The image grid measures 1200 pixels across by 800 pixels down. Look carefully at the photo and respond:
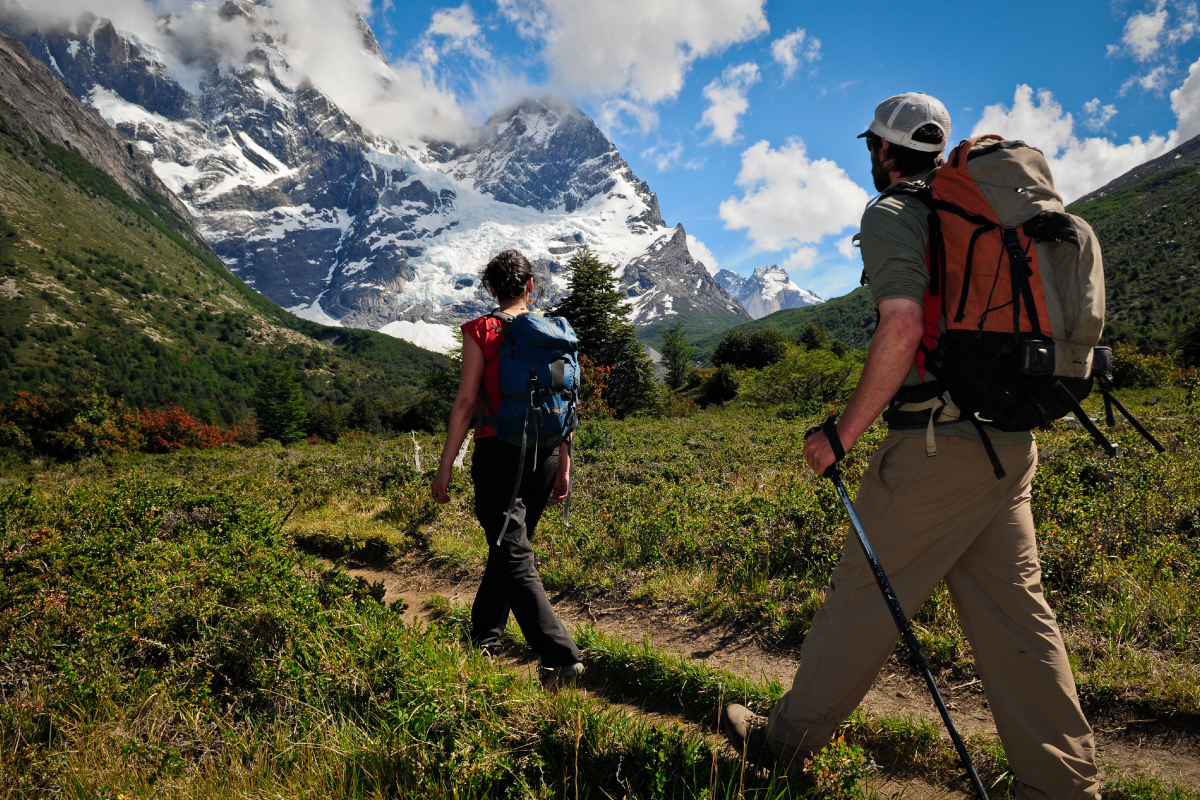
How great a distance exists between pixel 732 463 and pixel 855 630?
6.89 m

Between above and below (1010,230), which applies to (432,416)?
below

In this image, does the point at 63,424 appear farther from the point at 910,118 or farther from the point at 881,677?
the point at 910,118

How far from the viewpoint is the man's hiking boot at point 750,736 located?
219 cm

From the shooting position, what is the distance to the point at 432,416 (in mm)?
45188

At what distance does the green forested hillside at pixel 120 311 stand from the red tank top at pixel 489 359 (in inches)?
3380

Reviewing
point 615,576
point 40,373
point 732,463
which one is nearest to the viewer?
point 615,576

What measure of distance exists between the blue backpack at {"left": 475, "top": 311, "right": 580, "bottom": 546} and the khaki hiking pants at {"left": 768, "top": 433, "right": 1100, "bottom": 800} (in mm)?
1585

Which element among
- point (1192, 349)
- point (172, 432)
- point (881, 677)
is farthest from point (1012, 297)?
point (1192, 349)

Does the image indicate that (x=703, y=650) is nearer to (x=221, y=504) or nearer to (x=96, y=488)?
(x=221, y=504)

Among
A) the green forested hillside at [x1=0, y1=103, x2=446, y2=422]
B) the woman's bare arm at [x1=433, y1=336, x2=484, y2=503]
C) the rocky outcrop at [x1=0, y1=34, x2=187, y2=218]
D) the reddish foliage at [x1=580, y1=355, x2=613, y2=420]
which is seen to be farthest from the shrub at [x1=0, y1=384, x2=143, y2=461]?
the rocky outcrop at [x1=0, y1=34, x2=187, y2=218]

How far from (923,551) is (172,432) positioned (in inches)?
1166

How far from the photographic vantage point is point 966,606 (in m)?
2.08

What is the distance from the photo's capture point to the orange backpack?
1755mm

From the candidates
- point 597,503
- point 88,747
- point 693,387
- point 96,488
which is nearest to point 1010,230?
point 88,747
